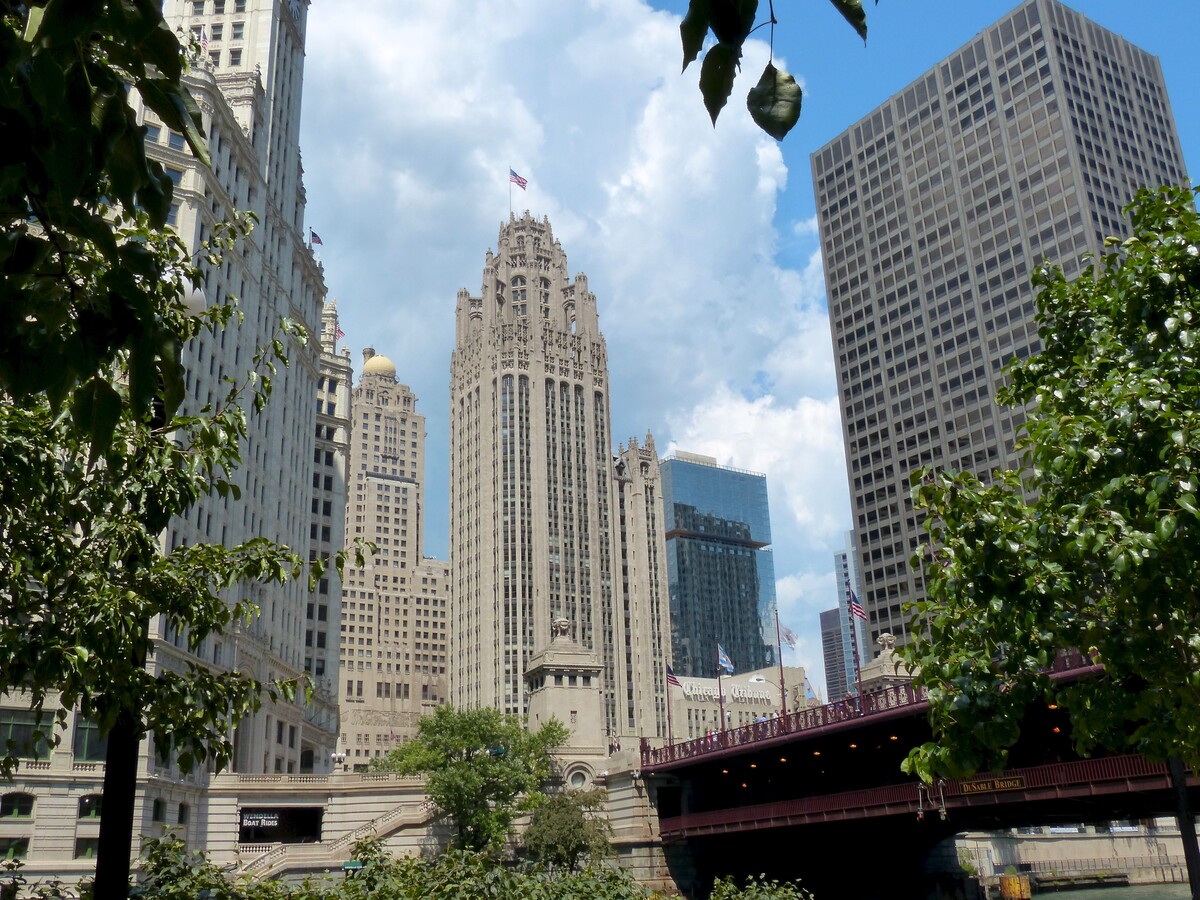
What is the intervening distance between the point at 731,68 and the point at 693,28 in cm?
22

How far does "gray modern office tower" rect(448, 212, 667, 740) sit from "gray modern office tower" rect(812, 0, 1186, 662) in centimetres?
4262

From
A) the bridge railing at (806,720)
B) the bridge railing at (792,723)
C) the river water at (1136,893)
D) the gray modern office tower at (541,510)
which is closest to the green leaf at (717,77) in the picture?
the bridge railing at (806,720)

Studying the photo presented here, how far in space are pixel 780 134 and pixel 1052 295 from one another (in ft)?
59.4

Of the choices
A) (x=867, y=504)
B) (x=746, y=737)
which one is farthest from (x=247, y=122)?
(x=867, y=504)

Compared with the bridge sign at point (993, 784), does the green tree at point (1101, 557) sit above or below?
above

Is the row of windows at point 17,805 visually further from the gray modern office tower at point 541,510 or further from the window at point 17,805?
the gray modern office tower at point 541,510

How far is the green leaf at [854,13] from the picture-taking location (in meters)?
3.79

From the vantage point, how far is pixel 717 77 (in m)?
4.00

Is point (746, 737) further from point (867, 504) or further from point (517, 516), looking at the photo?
point (517, 516)

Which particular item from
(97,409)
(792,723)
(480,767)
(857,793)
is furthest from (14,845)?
(97,409)

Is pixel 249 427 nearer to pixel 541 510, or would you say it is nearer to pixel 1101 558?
pixel 1101 558

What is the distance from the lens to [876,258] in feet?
550

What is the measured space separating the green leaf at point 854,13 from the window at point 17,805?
210 feet

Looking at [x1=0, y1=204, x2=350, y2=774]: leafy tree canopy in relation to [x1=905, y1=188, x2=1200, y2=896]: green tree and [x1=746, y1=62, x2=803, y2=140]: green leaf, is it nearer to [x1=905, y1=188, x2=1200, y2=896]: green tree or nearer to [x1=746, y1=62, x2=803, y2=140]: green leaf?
[x1=905, y1=188, x2=1200, y2=896]: green tree
